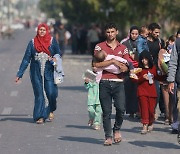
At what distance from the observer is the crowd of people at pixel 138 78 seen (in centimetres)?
1166

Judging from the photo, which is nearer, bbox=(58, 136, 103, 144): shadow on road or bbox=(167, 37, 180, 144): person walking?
bbox=(167, 37, 180, 144): person walking

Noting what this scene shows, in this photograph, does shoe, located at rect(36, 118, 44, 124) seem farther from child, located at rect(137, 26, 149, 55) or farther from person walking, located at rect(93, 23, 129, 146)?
person walking, located at rect(93, 23, 129, 146)

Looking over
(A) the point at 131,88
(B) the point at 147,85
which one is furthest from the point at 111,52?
(A) the point at 131,88

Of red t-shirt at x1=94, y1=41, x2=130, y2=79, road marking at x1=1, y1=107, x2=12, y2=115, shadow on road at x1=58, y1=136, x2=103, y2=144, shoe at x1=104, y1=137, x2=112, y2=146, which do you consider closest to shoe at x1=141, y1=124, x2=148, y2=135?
shadow on road at x1=58, y1=136, x2=103, y2=144

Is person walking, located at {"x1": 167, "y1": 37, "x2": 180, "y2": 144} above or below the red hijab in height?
below

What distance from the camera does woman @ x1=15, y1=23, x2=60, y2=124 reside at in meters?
14.9

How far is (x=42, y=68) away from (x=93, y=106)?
1325 millimetres

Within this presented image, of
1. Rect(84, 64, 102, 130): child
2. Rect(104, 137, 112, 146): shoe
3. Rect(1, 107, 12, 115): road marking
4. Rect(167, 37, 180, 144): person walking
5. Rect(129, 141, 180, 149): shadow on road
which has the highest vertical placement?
Rect(167, 37, 180, 144): person walking

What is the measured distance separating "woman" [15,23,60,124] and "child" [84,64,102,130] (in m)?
0.92

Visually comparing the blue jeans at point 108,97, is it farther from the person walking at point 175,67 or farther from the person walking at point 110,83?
the person walking at point 175,67

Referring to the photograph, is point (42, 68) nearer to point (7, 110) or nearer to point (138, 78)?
point (138, 78)

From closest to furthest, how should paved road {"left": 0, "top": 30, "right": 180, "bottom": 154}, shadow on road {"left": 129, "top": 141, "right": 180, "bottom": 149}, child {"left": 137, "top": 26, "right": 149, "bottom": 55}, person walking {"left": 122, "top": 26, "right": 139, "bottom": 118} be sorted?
paved road {"left": 0, "top": 30, "right": 180, "bottom": 154}, shadow on road {"left": 129, "top": 141, "right": 180, "bottom": 149}, child {"left": 137, "top": 26, "right": 149, "bottom": 55}, person walking {"left": 122, "top": 26, "right": 139, "bottom": 118}

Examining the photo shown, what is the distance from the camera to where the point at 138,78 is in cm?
1379

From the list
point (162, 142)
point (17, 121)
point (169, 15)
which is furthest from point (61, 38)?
point (162, 142)
